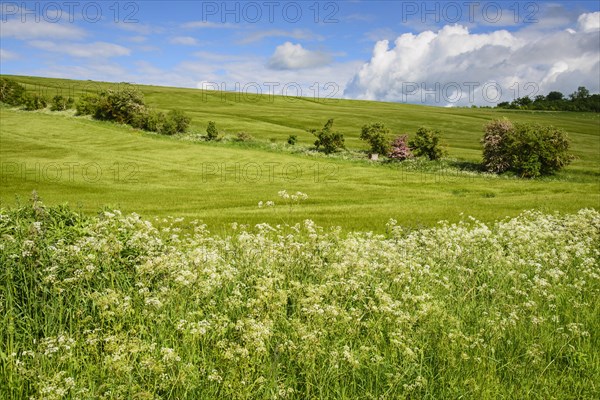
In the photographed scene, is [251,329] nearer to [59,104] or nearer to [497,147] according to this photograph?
[497,147]

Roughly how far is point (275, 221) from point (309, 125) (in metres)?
77.4

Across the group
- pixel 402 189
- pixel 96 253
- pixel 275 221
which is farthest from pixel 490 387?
pixel 402 189

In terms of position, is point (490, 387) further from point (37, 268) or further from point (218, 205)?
point (218, 205)

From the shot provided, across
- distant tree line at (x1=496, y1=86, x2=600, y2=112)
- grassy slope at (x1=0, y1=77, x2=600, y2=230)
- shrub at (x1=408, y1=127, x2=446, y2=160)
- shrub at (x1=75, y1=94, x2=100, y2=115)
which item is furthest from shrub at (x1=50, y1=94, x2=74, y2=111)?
distant tree line at (x1=496, y1=86, x2=600, y2=112)

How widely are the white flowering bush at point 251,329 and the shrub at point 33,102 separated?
8387 cm

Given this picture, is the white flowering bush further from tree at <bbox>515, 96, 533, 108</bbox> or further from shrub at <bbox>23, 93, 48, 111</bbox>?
tree at <bbox>515, 96, 533, 108</bbox>

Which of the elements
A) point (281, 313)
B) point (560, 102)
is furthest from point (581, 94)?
point (281, 313)

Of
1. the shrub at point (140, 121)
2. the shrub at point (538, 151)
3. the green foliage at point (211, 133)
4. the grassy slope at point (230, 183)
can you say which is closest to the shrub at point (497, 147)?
the shrub at point (538, 151)

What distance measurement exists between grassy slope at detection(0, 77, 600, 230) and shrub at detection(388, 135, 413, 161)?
5.41 metres

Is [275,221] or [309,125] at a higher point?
[309,125]

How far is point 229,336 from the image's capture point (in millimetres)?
6594

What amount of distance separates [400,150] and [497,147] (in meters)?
10.2

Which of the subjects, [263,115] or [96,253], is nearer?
[96,253]

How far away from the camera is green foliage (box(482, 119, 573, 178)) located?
46.2m
